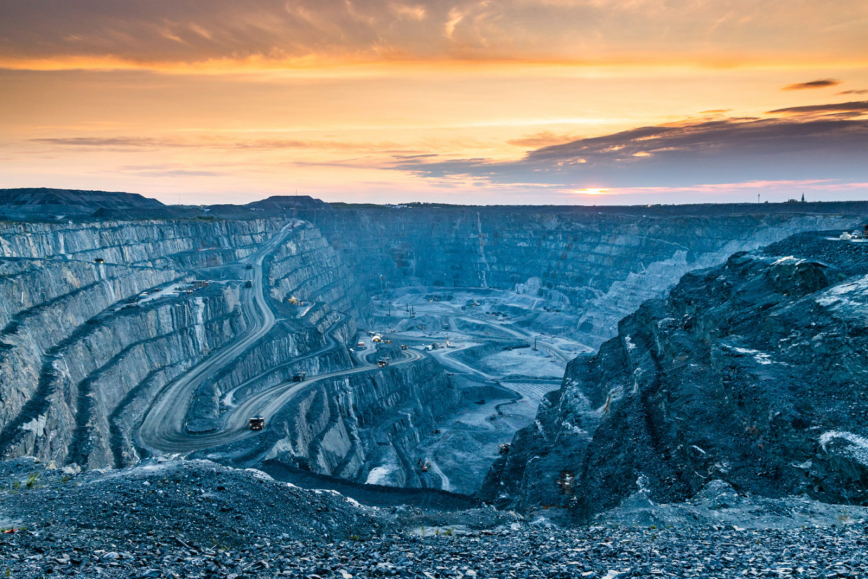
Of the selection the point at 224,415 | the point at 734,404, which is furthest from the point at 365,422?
the point at 734,404

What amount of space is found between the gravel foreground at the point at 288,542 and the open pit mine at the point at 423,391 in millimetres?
751

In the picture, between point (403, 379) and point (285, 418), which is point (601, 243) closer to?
point (403, 379)

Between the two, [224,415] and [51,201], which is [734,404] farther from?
[51,201]

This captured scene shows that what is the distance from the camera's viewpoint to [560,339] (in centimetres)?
14450

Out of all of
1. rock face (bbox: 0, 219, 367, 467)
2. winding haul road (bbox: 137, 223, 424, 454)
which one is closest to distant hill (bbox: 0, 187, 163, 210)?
rock face (bbox: 0, 219, 367, 467)

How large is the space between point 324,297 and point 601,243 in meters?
88.4

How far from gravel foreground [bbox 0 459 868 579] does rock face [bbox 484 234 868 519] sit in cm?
773

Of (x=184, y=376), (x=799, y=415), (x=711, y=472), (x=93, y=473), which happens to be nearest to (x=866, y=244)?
(x=799, y=415)

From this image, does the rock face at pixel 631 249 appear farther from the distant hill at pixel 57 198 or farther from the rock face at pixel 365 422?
the distant hill at pixel 57 198

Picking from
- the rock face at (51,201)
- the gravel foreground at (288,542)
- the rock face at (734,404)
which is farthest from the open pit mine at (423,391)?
the rock face at (51,201)

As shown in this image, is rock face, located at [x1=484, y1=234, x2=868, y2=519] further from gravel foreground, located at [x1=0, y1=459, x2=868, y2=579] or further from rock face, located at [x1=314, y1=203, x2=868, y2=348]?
rock face, located at [x1=314, y1=203, x2=868, y2=348]

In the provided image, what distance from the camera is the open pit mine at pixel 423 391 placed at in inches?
1288

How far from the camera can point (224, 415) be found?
63250 mm

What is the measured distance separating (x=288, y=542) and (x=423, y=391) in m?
67.4
